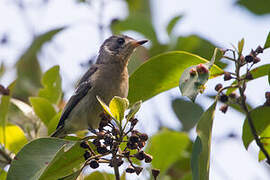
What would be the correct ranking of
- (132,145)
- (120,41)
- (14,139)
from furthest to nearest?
(120,41) < (14,139) < (132,145)

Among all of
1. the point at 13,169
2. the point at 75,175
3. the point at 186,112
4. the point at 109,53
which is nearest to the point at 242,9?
the point at 186,112

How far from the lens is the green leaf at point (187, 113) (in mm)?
4627

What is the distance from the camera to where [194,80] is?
2.39 meters

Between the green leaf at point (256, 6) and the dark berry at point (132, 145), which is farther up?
the green leaf at point (256, 6)

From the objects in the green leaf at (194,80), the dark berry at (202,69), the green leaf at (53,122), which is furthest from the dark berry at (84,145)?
the dark berry at (202,69)

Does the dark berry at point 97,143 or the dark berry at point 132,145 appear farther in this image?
the dark berry at point 97,143

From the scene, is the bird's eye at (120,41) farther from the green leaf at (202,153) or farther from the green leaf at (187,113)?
the green leaf at (202,153)

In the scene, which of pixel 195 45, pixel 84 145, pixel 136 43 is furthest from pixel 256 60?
pixel 195 45

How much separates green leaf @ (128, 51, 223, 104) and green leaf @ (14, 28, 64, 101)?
7.55 ft

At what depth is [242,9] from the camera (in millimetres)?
4570

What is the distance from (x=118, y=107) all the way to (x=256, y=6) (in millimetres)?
2529

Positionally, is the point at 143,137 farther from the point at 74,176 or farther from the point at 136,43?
the point at 136,43

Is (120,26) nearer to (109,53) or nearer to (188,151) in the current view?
(109,53)

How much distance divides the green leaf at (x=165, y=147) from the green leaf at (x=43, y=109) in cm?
102
